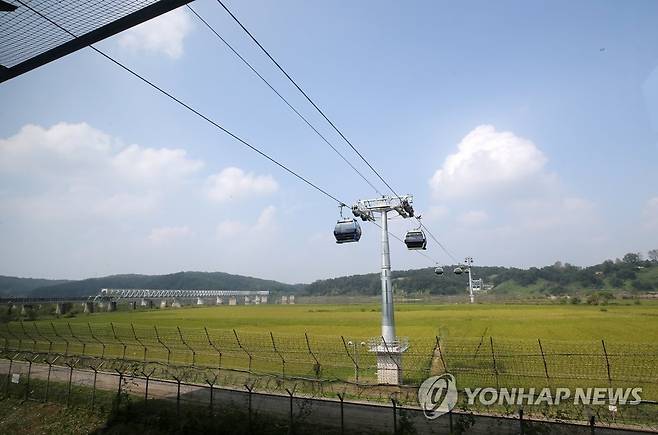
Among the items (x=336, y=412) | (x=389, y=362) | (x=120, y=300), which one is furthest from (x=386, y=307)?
(x=120, y=300)

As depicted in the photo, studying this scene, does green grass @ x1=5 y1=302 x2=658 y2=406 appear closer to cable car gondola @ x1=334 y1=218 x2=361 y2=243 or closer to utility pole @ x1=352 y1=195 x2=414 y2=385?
utility pole @ x1=352 y1=195 x2=414 y2=385

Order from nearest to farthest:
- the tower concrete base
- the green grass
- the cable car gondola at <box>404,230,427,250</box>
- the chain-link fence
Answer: the chain-link fence
the tower concrete base
the green grass
the cable car gondola at <box>404,230,427,250</box>

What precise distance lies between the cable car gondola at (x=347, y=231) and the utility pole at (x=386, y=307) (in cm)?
144

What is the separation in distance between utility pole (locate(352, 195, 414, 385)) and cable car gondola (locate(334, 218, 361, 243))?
144 centimetres

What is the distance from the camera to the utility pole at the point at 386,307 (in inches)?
867

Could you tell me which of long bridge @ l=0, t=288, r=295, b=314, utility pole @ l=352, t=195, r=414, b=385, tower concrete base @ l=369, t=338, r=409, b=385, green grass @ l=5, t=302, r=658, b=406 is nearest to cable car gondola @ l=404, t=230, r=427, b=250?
utility pole @ l=352, t=195, r=414, b=385

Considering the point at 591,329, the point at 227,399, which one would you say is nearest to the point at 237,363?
the point at 227,399

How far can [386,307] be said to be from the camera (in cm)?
2378

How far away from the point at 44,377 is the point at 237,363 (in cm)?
1193

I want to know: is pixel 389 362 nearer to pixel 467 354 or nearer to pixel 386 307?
pixel 386 307

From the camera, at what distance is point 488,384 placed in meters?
21.8

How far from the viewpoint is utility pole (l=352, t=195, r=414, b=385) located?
22031 millimetres

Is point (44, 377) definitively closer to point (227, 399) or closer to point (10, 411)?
point (10, 411)

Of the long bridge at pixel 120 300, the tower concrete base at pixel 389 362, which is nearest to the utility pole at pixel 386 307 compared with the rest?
the tower concrete base at pixel 389 362
